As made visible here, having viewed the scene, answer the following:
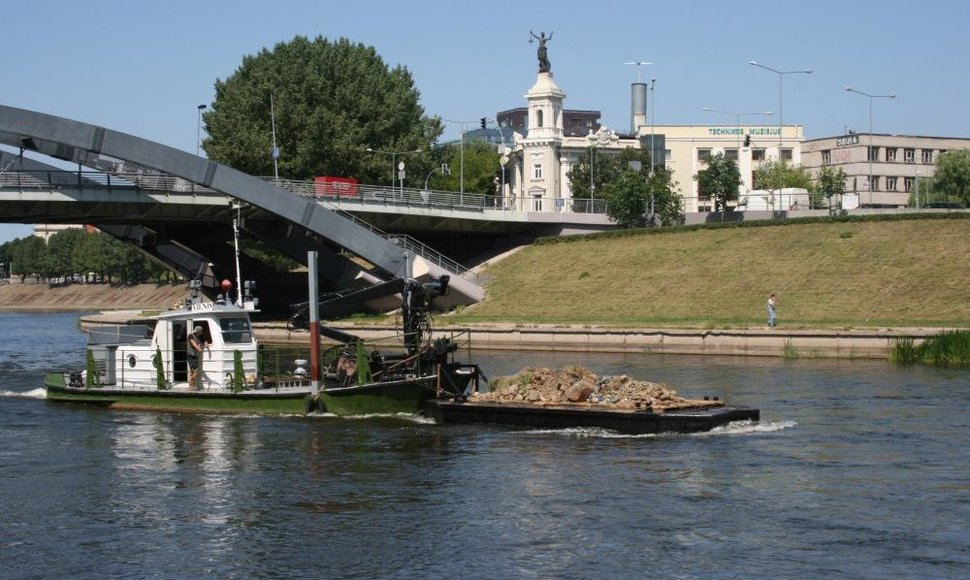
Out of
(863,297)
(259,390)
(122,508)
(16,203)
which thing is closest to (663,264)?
(863,297)

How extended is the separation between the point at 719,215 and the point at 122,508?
7579 cm

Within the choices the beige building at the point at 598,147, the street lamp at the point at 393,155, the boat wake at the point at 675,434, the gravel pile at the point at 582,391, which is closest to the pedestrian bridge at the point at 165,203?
the street lamp at the point at 393,155

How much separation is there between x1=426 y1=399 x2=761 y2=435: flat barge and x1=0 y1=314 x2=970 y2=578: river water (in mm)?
349

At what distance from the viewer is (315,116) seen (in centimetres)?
10506

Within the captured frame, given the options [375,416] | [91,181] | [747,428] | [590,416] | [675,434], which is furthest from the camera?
[91,181]

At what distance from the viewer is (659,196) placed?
97.1 m

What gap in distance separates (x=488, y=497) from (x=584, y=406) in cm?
770

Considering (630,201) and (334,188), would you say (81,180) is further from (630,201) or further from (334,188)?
(630,201)

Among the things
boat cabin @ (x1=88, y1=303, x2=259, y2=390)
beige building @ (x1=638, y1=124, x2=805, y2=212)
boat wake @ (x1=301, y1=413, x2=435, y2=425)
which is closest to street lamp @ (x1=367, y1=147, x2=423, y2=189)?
beige building @ (x1=638, y1=124, x2=805, y2=212)

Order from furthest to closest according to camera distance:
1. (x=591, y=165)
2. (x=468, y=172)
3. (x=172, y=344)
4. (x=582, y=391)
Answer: (x=468, y=172) → (x=591, y=165) → (x=172, y=344) → (x=582, y=391)

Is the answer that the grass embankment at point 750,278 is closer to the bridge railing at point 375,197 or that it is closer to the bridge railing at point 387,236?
the bridge railing at point 387,236

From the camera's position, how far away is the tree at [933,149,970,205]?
14050 centimetres

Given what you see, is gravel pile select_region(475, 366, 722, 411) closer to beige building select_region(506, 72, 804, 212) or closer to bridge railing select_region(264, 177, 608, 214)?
bridge railing select_region(264, 177, 608, 214)

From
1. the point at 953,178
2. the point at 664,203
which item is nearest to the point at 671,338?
the point at 664,203
